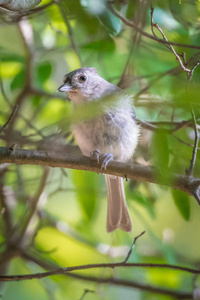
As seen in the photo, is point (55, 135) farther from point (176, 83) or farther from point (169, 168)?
point (176, 83)

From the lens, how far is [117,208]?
257cm

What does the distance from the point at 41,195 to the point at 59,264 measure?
1.57 feet

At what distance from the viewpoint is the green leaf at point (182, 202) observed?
1.65 metres

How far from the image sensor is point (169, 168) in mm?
911

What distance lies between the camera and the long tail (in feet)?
8.23

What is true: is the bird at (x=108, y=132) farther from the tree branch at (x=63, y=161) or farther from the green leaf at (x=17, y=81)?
the tree branch at (x=63, y=161)

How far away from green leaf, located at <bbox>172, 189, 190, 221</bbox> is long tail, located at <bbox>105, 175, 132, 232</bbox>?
0.83 meters

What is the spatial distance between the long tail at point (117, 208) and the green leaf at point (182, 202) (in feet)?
2.72

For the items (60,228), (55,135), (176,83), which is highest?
(55,135)

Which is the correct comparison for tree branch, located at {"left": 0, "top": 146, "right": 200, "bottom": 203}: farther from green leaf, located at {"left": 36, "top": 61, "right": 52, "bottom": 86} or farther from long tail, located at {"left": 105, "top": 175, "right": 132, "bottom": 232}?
long tail, located at {"left": 105, "top": 175, "right": 132, "bottom": 232}

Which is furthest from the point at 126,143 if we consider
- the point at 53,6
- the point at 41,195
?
the point at 53,6

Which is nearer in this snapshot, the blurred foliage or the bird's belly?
the blurred foliage

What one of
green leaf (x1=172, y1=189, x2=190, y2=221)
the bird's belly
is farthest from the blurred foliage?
the bird's belly

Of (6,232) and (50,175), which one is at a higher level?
(50,175)
